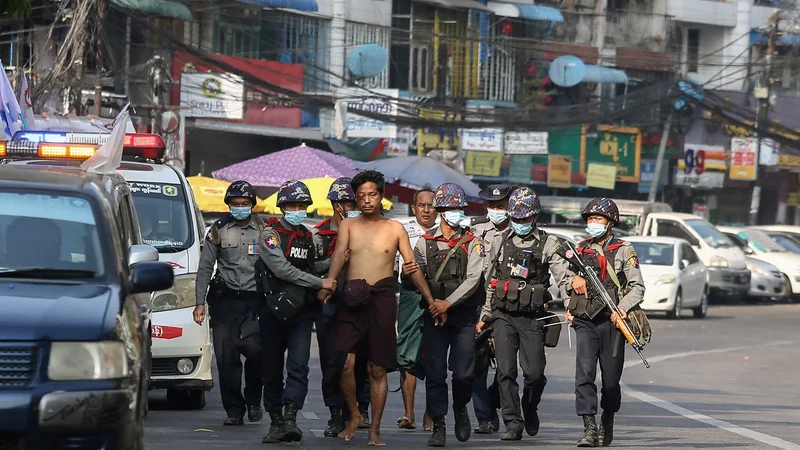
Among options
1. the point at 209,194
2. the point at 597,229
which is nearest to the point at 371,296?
the point at 597,229

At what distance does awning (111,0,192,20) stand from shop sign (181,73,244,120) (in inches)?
58.2

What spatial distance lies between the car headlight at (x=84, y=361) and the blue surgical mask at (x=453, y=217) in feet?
14.5

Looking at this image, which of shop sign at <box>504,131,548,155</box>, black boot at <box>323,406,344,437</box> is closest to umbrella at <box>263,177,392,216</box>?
shop sign at <box>504,131,548,155</box>

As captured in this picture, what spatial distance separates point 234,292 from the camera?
35.1 ft

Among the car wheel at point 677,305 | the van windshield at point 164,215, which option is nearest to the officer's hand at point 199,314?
the van windshield at point 164,215

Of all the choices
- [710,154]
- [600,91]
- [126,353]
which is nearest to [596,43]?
[600,91]

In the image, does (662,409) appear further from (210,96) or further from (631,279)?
(210,96)

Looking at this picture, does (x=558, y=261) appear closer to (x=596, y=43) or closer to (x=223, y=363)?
(x=223, y=363)

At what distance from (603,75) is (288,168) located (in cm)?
1942

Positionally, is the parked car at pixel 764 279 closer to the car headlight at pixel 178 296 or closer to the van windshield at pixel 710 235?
the van windshield at pixel 710 235

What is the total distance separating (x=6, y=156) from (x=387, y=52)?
1150 inches

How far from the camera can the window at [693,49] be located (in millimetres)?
53375

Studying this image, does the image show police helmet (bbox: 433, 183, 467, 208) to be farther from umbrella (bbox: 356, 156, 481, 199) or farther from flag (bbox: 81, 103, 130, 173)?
umbrella (bbox: 356, 156, 481, 199)

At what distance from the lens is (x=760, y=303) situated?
33.8m
